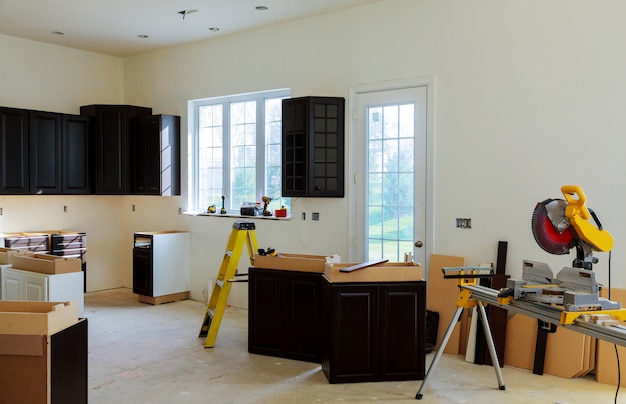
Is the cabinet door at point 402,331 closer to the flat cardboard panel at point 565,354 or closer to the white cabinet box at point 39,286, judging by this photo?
the flat cardboard panel at point 565,354

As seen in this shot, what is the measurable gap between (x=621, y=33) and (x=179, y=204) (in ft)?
18.4

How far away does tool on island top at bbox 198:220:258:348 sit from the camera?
17.0 feet

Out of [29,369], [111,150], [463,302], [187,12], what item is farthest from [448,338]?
[111,150]

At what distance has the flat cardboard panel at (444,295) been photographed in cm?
505

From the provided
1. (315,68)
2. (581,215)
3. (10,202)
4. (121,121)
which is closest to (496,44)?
(315,68)

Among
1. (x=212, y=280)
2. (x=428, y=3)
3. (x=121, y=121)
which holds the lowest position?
(x=212, y=280)

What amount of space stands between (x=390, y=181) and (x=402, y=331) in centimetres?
177

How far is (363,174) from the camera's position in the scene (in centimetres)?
575

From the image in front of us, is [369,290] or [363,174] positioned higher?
[363,174]

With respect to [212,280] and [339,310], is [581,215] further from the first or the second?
[212,280]

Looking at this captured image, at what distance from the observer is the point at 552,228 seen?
2980mm

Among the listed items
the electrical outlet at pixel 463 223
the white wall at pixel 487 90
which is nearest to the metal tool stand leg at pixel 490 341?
the white wall at pixel 487 90

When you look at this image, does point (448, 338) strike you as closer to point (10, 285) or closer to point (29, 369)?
point (29, 369)

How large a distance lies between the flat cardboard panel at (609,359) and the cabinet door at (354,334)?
178cm
